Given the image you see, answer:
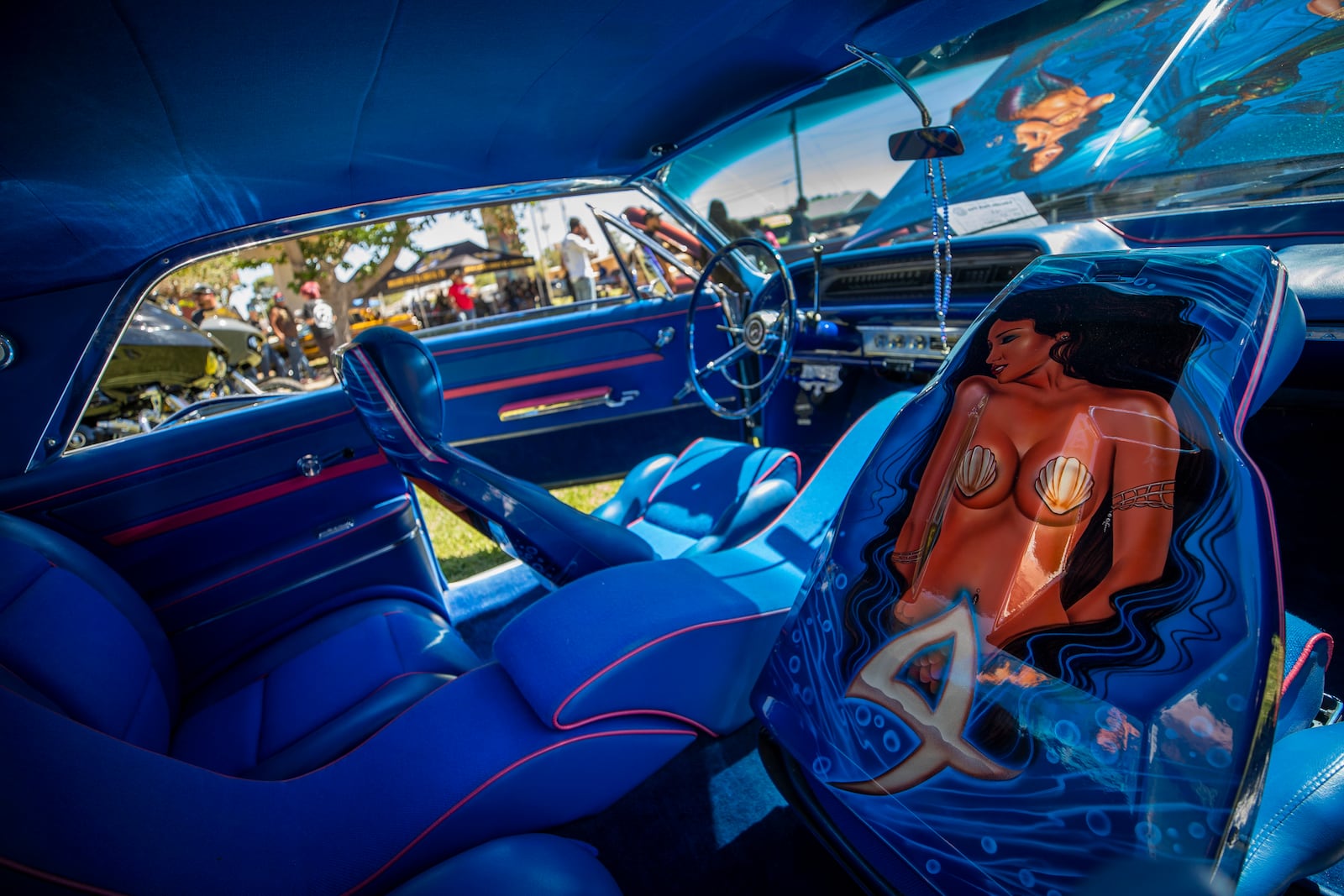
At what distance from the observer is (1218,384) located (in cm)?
68

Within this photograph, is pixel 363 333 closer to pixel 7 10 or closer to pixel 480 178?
pixel 7 10

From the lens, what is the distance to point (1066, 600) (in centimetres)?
71

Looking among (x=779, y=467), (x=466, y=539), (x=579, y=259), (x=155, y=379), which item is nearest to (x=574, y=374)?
(x=466, y=539)

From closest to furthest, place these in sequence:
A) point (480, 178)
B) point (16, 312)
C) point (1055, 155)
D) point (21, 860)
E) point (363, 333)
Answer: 1. point (21, 860)
2. point (363, 333)
3. point (16, 312)
4. point (1055, 155)
5. point (480, 178)

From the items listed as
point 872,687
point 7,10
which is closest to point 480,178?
point 7,10

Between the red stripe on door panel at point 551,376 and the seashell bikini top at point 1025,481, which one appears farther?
the red stripe on door panel at point 551,376

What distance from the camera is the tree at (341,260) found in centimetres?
513

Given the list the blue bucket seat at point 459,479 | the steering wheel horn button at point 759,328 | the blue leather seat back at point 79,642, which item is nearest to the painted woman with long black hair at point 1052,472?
the blue bucket seat at point 459,479

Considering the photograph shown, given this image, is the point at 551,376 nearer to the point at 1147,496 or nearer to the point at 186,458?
the point at 186,458

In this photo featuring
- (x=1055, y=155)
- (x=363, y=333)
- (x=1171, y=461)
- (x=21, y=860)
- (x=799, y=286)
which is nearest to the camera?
(x=21, y=860)

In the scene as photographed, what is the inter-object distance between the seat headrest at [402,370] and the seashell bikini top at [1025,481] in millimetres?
1109

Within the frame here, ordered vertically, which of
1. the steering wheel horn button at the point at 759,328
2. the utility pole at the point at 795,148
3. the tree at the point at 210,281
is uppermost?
the tree at the point at 210,281

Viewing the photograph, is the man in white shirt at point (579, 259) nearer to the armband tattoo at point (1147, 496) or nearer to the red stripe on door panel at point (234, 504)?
the red stripe on door panel at point (234, 504)

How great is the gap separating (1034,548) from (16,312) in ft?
7.85
